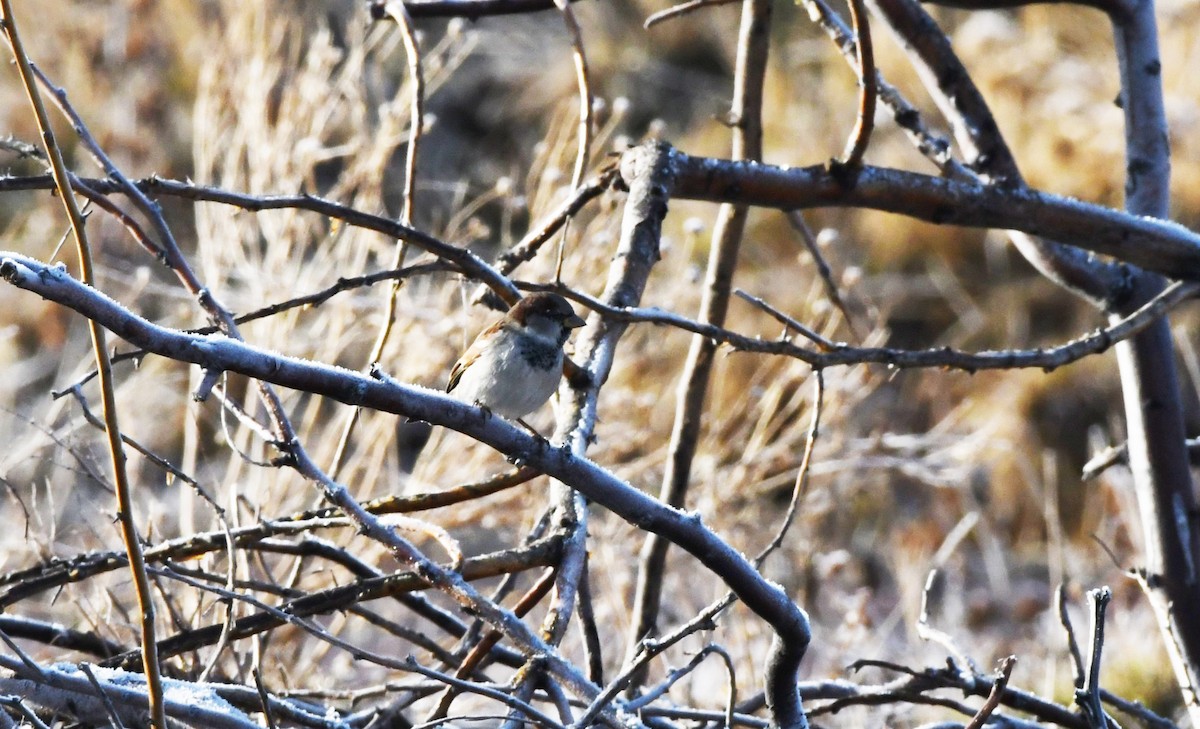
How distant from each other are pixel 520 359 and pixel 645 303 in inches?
115

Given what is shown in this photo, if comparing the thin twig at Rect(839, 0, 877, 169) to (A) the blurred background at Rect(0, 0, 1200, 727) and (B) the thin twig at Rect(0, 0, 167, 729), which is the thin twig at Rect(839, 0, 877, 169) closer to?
(A) the blurred background at Rect(0, 0, 1200, 727)

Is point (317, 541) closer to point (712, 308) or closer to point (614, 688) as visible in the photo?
point (614, 688)

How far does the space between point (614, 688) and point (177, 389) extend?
5.98 meters

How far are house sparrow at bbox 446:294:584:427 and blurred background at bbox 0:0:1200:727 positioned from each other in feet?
0.52

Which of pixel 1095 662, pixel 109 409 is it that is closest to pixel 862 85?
pixel 1095 662

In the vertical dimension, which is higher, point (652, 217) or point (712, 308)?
point (712, 308)

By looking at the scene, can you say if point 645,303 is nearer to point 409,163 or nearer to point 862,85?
point 409,163

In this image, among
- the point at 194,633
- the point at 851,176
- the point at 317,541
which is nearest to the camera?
the point at 194,633

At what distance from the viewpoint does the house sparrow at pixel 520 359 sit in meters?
2.48

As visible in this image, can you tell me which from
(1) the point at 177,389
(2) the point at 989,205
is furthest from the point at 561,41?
(2) the point at 989,205

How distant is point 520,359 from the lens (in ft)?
8.26

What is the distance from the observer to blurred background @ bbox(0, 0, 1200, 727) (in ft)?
13.5

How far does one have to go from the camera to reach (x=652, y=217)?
7.27 ft

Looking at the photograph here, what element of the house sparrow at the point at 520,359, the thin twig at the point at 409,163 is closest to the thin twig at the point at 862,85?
the house sparrow at the point at 520,359
